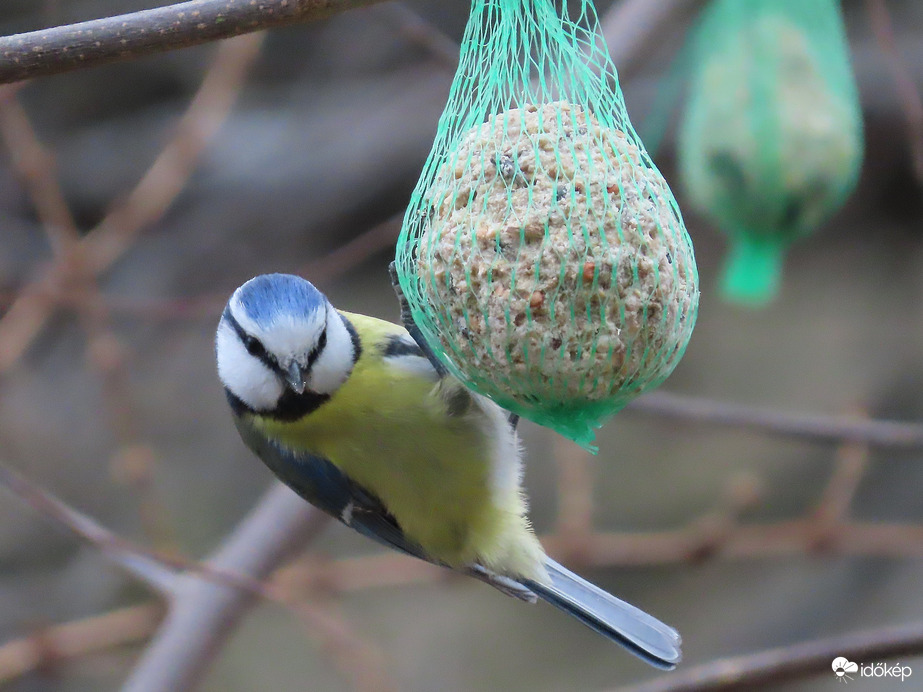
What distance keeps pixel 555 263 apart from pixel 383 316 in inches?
101

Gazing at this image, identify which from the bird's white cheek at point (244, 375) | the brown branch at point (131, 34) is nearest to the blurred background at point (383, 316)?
the bird's white cheek at point (244, 375)

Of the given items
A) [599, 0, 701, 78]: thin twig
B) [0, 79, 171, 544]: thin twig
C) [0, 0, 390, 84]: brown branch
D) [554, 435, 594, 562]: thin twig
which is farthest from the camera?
[554, 435, 594, 562]: thin twig

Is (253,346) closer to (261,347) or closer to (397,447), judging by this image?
(261,347)

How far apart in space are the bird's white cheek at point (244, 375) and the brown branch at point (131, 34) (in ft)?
1.55

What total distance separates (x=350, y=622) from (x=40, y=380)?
133 centimetres

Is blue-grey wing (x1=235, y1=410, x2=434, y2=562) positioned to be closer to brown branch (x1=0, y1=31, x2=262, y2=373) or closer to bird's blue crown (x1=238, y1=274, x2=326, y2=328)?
bird's blue crown (x1=238, y1=274, x2=326, y2=328)

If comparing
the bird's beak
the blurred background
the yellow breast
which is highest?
the bird's beak

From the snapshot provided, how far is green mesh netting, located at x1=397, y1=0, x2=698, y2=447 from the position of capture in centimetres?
101

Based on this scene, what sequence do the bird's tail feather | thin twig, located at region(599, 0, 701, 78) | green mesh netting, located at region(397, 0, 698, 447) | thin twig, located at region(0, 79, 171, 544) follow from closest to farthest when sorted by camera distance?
green mesh netting, located at region(397, 0, 698, 447), the bird's tail feather, thin twig, located at region(599, 0, 701, 78), thin twig, located at region(0, 79, 171, 544)

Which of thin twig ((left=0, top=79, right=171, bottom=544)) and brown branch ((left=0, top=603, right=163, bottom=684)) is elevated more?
thin twig ((left=0, top=79, right=171, bottom=544))

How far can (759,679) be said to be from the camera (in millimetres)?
1279

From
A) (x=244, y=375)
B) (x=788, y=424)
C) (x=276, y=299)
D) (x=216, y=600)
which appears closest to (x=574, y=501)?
(x=788, y=424)

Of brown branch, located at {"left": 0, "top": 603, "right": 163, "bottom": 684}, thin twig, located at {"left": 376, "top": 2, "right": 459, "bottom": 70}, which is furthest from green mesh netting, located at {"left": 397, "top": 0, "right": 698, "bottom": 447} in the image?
brown branch, located at {"left": 0, "top": 603, "right": 163, "bottom": 684}

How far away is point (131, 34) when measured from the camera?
2.86 feet
